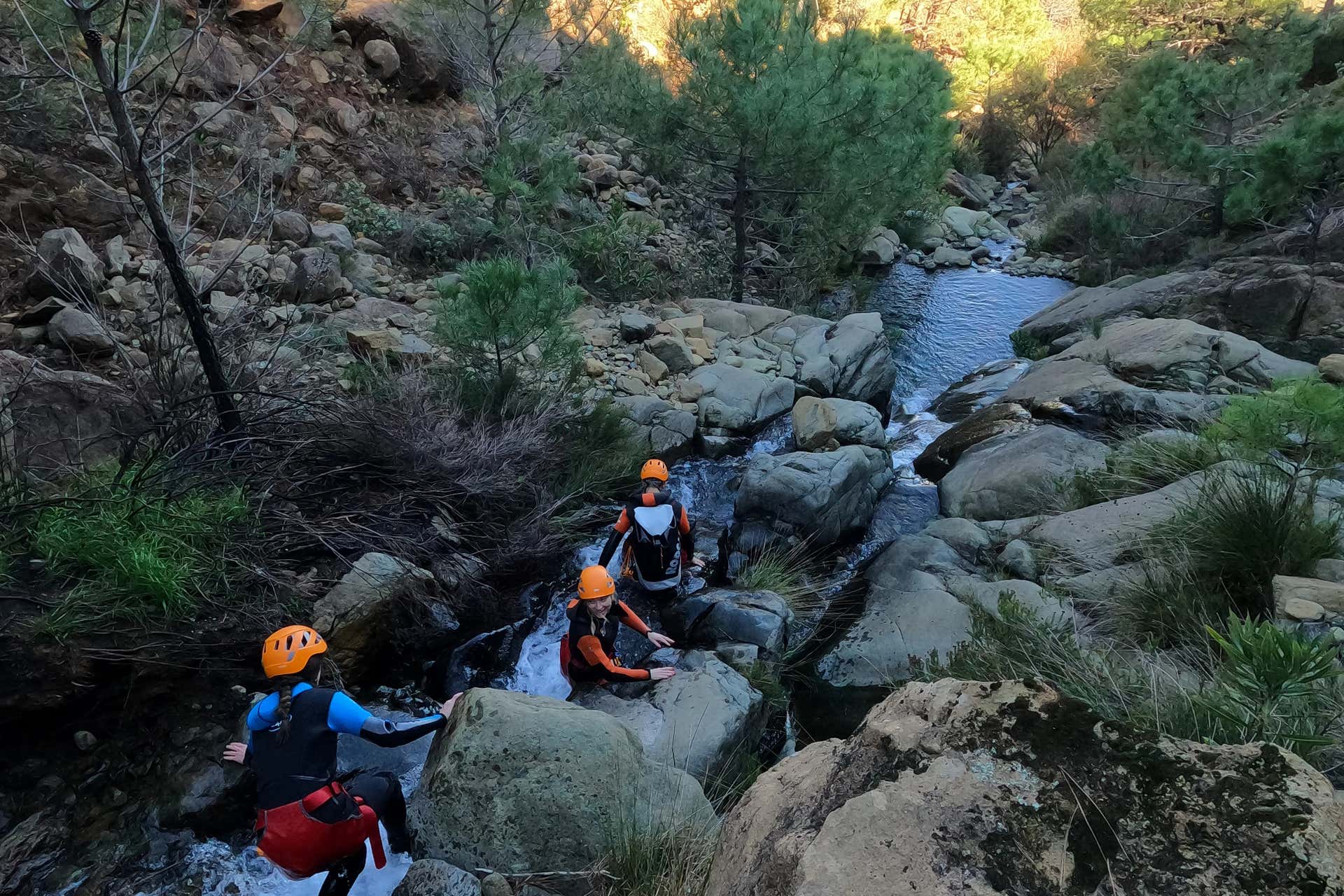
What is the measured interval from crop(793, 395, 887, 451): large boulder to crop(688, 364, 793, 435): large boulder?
1.34 ft

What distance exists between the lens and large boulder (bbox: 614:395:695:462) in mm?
7699

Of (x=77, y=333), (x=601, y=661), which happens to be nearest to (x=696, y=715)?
(x=601, y=661)

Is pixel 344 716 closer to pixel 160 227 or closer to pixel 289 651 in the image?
pixel 289 651

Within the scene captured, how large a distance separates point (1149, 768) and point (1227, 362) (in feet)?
26.1

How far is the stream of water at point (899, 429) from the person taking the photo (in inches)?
141

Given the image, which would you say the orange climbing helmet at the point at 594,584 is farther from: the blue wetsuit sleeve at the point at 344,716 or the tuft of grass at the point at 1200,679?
the tuft of grass at the point at 1200,679

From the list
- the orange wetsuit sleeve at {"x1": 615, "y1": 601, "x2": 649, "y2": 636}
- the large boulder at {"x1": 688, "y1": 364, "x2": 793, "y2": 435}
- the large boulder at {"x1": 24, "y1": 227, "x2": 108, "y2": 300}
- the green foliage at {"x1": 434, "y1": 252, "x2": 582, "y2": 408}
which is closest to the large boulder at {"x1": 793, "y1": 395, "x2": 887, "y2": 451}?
the large boulder at {"x1": 688, "y1": 364, "x2": 793, "y2": 435}

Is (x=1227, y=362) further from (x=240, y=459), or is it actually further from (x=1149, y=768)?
(x=240, y=459)

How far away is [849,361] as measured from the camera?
31.3ft

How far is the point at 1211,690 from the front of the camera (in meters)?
2.79

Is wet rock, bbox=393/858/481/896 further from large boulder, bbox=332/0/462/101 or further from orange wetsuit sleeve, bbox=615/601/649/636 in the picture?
large boulder, bbox=332/0/462/101

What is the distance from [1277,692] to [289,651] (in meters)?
3.57

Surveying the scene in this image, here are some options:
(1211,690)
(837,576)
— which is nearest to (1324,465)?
(1211,690)

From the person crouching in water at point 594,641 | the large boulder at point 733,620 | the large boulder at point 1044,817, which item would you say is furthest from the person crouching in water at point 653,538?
the large boulder at point 1044,817
